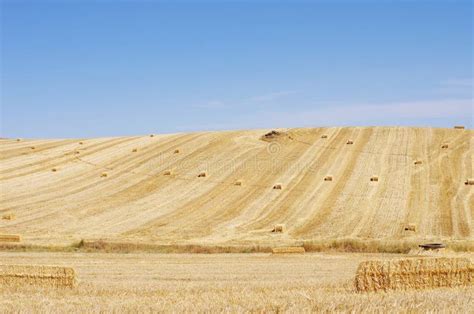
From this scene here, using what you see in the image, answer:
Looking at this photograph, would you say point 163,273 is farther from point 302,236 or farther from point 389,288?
point 302,236

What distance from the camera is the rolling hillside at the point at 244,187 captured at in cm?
3053

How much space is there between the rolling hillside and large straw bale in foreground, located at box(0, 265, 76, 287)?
14215 millimetres

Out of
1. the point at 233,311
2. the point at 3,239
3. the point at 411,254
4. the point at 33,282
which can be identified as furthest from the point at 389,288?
the point at 3,239

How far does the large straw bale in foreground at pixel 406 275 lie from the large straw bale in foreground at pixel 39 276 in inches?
221

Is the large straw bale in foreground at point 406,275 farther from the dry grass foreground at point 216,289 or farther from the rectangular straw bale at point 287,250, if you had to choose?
the rectangular straw bale at point 287,250

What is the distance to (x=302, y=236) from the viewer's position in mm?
28938

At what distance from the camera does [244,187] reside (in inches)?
1597

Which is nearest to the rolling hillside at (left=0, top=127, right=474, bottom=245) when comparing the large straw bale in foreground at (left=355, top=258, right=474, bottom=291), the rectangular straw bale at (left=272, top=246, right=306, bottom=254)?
the rectangular straw bale at (left=272, top=246, right=306, bottom=254)

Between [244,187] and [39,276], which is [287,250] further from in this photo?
[244,187]

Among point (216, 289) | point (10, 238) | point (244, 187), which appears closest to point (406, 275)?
point (216, 289)

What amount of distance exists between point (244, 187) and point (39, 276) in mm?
27270

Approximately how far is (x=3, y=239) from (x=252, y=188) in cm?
1643

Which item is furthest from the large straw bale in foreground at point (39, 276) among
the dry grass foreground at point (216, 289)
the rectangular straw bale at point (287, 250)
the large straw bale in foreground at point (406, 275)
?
the rectangular straw bale at point (287, 250)

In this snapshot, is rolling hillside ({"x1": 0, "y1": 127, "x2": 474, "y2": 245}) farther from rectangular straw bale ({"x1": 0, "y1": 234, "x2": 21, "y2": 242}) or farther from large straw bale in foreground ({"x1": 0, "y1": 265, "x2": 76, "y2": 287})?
large straw bale in foreground ({"x1": 0, "y1": 265, "x2": 76, "y2": 287})
